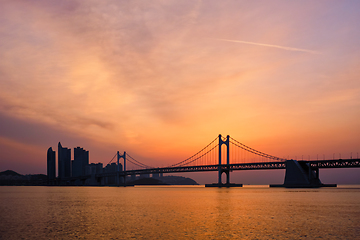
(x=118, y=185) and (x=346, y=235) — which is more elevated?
(x=346, y=235)

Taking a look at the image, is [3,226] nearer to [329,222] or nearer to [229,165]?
[329,222]

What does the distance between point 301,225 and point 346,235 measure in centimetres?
478

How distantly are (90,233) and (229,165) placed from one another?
104662mm

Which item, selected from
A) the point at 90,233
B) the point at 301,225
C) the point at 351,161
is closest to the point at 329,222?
the point at 301,225

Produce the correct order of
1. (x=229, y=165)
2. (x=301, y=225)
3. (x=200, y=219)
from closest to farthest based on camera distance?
(x=301, y=225), (x=200, y=219), (x=229, y=165)

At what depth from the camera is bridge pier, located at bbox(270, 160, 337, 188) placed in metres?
102

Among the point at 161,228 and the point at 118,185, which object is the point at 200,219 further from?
the point at 118,185

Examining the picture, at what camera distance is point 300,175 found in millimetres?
102312

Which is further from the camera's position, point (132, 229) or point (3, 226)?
point (3, 226)

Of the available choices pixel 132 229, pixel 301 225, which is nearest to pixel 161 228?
pixel 132 229

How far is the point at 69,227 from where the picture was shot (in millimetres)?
25781

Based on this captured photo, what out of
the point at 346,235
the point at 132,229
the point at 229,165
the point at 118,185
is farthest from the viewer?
the point at 118,185

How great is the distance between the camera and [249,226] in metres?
25.7

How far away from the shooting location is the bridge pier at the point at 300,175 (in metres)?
102
